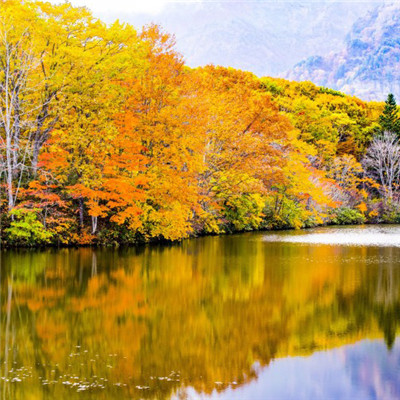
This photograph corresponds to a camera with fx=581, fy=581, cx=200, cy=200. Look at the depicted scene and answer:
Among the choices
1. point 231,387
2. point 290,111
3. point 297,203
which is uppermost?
point 290,111

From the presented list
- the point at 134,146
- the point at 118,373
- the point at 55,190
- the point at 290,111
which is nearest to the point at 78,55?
the point at 134,146

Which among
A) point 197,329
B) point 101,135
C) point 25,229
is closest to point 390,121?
point 101,135

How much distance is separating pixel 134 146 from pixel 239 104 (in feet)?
38.9

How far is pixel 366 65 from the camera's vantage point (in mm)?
183875

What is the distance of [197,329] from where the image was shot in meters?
10.5

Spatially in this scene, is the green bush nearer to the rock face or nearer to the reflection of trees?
the reflection of trees

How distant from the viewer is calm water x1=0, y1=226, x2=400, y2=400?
7.68 m

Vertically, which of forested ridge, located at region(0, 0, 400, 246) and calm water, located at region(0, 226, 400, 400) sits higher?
forested ridge, located at region(0, 0, 400, 246)

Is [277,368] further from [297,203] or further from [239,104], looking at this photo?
[297,203]

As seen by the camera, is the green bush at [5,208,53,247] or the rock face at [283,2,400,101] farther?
the rock face at [283,2,400,101]

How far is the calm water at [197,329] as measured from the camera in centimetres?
768

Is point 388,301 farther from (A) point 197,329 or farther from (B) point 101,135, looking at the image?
(B) point 101,135

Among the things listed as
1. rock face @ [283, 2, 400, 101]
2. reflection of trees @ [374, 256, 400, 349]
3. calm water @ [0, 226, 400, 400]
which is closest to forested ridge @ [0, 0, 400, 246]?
calm water @ [0, 226, 400, 400]

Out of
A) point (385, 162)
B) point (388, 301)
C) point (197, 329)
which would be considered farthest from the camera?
point (385, 162)
